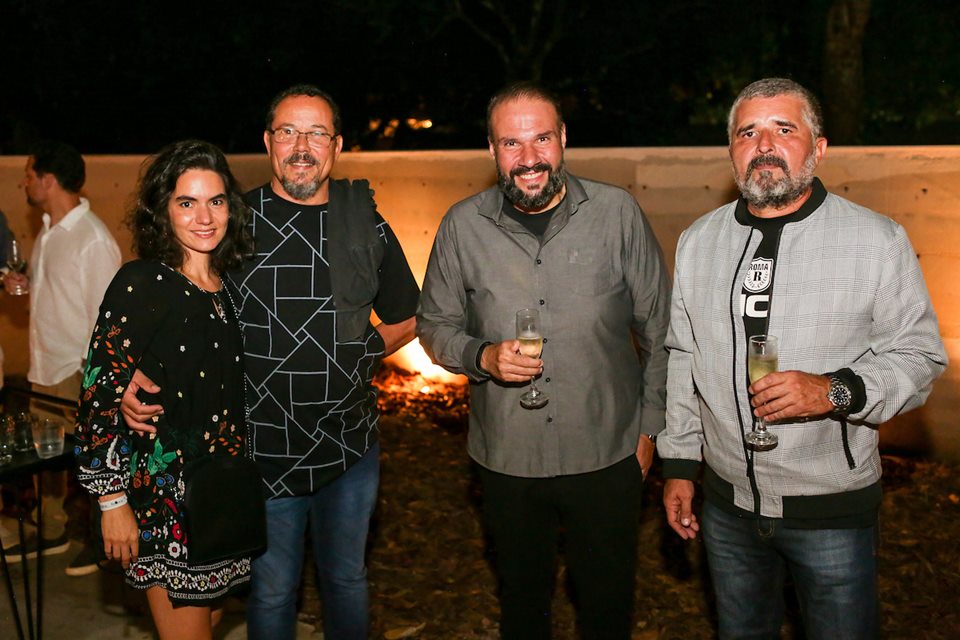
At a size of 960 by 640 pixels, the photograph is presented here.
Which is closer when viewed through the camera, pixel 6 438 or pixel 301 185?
pixel 301 185

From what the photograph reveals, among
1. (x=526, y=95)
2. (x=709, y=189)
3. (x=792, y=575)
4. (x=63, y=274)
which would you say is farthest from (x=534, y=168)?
(x=709, y=189)

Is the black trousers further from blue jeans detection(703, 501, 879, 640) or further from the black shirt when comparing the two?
the black shirt

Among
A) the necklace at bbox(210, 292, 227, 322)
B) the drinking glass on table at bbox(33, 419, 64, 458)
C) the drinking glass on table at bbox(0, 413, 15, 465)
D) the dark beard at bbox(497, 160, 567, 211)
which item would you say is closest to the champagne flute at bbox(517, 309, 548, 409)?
the dark beard at bbox(497, 160, 567, 211)

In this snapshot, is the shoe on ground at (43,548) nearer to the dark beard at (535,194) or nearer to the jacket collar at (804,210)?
the dark beard at (535,194)

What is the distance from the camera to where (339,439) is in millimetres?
3457

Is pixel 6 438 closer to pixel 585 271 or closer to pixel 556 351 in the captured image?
pixel 556 351

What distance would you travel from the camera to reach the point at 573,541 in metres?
3.44

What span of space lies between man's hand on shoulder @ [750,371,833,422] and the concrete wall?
3546mm

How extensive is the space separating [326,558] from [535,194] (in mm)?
1568

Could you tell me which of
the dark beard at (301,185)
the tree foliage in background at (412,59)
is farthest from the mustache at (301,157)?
the tree foliage in background at (412,59)

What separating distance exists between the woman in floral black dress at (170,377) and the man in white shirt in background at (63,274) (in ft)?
6.75

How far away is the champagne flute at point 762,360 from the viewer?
273 centimetres

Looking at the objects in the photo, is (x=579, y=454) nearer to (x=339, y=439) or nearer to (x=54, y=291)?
(x=339, y=439)

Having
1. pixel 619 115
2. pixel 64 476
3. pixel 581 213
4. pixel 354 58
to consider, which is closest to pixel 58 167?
pixel 64 476
